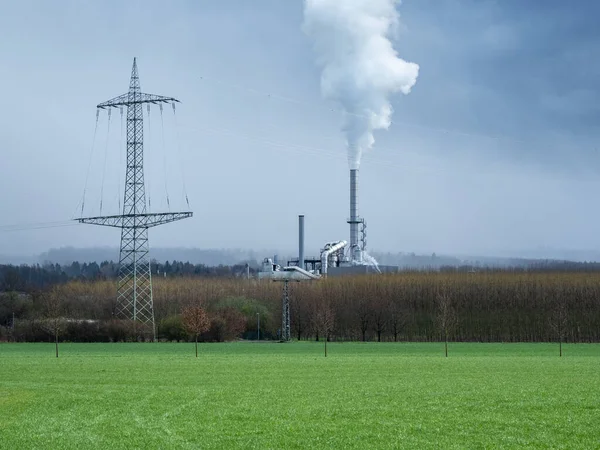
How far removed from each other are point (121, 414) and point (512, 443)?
10216 millimetres

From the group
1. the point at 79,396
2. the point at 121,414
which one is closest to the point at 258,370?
the point at 79,396

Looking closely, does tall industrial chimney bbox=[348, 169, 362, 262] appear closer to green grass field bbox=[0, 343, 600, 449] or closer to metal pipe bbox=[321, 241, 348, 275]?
metal pipe bbox=[321, 241, 348, 275]

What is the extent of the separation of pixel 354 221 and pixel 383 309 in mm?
11467

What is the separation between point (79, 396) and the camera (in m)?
27.3

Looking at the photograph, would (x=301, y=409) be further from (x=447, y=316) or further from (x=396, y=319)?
(x=396, y=319)

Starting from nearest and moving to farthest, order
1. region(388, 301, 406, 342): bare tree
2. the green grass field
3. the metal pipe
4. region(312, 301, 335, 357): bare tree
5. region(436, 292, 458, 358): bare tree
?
the green grass field → region(312, 301, 335, 357): bare tree → region(436, 292, 458, 358): bare tree → region(388, 301, 406, 342): bare tree → the metal pipe

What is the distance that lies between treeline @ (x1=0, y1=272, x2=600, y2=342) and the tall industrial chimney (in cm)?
421

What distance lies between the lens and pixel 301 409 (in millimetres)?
23641

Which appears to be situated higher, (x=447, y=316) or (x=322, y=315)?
(x=322, y=315)

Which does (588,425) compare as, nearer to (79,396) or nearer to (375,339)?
(79,396)

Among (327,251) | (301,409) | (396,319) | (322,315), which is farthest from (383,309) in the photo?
(301,409)

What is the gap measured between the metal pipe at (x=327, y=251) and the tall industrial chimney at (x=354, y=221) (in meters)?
3.20

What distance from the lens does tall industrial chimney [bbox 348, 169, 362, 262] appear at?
102m

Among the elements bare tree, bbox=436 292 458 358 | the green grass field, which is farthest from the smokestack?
the green grass field
